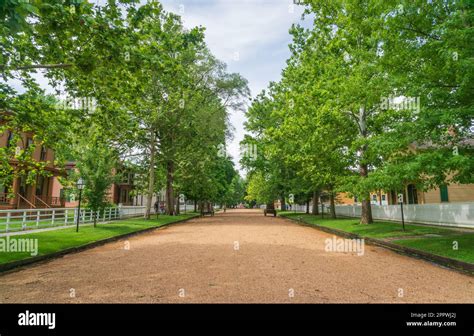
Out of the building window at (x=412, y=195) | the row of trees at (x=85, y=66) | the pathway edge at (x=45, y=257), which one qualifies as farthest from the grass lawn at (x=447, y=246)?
the building window at (x=412, y=195)

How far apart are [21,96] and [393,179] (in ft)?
38.9

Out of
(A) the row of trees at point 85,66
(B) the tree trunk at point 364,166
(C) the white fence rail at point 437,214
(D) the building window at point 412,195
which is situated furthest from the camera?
(D) the building window at point 412,195

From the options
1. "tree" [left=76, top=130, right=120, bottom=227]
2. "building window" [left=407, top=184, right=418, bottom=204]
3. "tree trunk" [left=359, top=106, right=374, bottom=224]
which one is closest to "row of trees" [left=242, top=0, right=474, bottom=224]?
"tree trunk" [left=359, top=106, right=374, bottom=224]

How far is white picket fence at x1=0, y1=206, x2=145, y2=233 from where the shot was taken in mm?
16297

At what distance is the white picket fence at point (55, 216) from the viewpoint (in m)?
16.3

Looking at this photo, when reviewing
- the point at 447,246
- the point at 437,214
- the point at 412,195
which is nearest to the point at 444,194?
the point at 412,195

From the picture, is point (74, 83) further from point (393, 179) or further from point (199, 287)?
point (393, 179)

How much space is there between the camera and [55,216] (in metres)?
28.1

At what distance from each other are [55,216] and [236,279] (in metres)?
27.6

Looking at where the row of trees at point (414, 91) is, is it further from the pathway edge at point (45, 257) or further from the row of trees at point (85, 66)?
the pathway edge at point (45, 257)

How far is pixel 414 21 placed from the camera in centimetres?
977

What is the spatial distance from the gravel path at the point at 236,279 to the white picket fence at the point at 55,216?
8275 millimetres

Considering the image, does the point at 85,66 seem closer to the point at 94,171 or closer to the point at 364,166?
the point at 94,171
